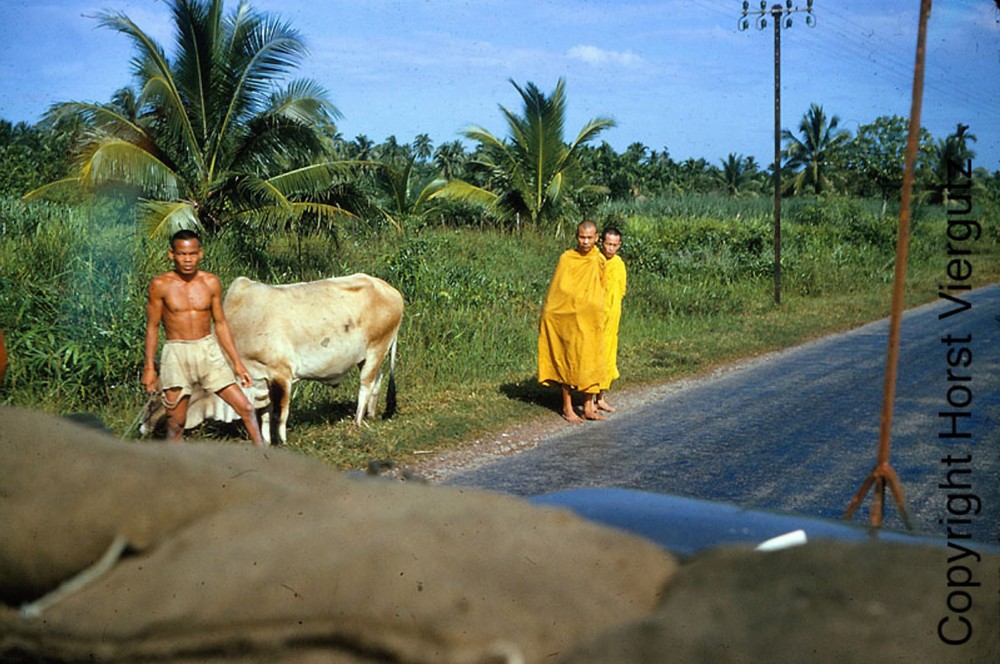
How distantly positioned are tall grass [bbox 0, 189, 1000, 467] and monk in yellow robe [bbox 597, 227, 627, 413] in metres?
0.79

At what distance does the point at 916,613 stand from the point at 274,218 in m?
11.5

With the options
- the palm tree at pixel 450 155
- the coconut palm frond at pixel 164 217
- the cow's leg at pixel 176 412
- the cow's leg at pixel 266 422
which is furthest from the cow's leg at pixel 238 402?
the palm tree at pixel 450 155

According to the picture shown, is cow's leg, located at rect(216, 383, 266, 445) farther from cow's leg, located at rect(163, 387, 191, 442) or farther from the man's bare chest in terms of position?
the man's bare chest

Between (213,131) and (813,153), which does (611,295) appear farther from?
Answer: (813,153)

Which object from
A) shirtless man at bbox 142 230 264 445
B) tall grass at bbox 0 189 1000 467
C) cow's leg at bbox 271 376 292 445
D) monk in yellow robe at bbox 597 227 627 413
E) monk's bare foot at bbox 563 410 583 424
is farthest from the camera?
monk in yellow robe at bbox 597 227 627 413

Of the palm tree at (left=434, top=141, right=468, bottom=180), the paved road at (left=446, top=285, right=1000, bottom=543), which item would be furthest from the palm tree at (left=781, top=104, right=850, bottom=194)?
the paved road at (left=446, top=285, right=1000, bottom=543)

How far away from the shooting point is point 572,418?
8.70 metres

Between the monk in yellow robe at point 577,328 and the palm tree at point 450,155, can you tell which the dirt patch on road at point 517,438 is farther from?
the palm tree at point 450,155

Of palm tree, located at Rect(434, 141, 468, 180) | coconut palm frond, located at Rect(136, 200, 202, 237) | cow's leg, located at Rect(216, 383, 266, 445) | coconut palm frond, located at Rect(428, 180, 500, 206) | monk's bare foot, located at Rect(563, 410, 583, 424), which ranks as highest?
palm tree, located at Rect(434, 141, 468, 180)

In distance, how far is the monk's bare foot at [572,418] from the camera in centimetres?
867

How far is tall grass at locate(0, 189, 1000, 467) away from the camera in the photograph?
778 centimetres

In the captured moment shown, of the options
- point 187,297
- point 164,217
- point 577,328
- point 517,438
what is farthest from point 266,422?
point 164,217

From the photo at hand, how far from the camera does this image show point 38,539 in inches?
50.0

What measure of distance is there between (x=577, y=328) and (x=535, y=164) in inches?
472
